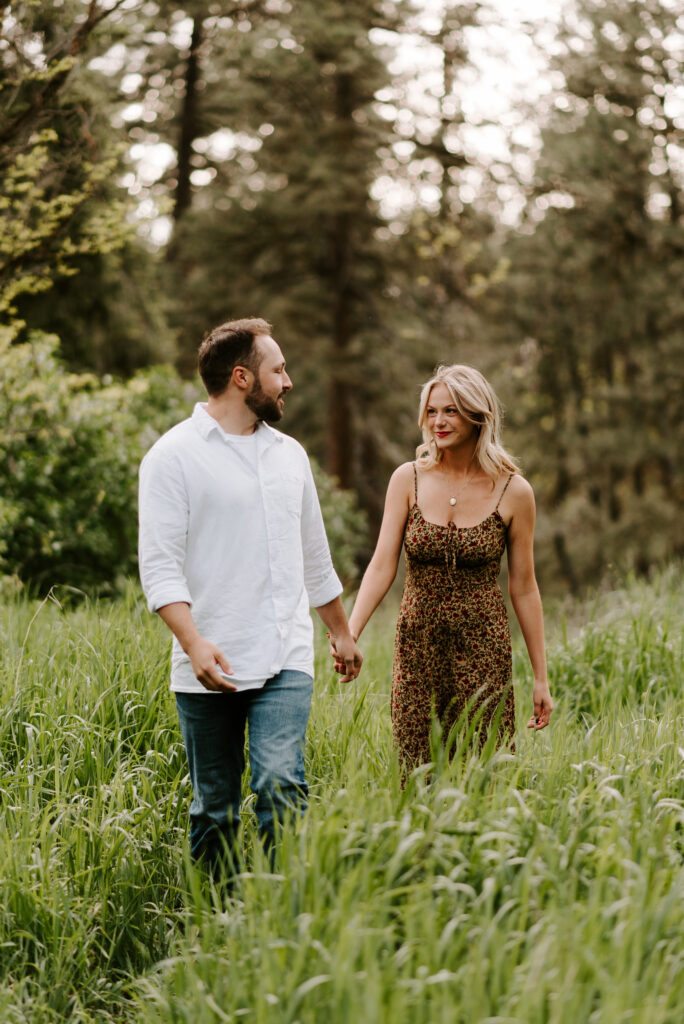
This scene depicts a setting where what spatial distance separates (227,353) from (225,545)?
26.9 inches

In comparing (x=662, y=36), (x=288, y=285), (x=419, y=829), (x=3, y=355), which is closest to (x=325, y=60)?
(x=288, y=285)

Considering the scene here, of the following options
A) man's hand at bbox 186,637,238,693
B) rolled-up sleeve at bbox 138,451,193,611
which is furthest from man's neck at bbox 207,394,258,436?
man's hand at bbox 186,637,238,693

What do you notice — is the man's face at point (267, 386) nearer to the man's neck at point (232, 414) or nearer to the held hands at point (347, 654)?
the man's neck at point (232, 414)

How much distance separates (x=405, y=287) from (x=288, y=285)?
7.17 feet

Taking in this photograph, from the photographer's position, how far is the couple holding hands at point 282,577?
342cm

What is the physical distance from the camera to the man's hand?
3238 mm

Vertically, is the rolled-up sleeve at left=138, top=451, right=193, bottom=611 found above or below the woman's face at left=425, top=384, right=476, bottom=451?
below

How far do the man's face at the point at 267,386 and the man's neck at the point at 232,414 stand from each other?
3 centimetres

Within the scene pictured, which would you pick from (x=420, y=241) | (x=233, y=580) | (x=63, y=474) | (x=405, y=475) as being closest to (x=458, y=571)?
(x=405, y=475)

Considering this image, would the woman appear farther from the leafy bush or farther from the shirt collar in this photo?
the leafy bush

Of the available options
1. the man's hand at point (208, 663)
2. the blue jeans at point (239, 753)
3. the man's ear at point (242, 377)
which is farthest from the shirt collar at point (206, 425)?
the blue jeans at point (239, 753)

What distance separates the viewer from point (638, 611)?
24.1ft

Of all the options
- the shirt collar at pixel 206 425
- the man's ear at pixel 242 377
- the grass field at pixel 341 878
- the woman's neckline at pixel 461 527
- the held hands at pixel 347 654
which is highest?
the man's ear at pixel 242 377

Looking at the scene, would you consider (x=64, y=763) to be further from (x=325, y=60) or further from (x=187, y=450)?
(x=325, y=60)
